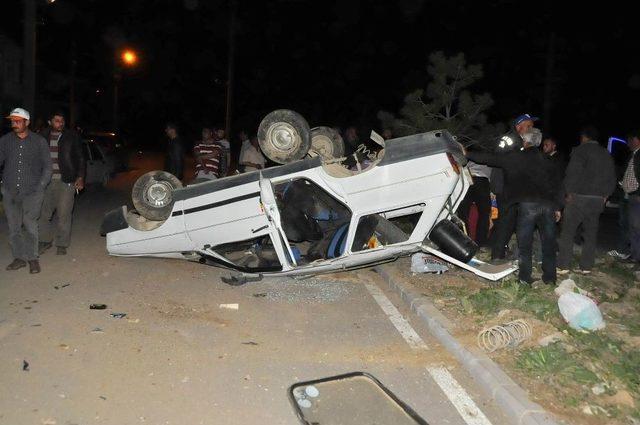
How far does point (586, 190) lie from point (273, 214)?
13.5 feet

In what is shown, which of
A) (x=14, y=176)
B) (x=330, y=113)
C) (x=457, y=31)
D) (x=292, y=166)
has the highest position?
(x=457, y=31)

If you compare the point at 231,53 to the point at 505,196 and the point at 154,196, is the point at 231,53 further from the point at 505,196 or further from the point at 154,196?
the point at 505,196

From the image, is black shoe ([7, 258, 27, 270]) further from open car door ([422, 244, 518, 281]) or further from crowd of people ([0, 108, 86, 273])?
open car door ([422, 244, 518, 281])

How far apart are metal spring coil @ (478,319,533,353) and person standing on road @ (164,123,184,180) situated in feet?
20.5

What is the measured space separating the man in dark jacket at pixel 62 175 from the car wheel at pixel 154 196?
50.7 inches

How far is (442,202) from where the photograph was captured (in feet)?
19.0

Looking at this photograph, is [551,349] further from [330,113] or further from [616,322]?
[330,113]

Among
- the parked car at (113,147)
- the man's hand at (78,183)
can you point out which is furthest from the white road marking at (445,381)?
the parked car at (113,147)

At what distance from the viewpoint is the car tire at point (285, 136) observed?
6805 mm

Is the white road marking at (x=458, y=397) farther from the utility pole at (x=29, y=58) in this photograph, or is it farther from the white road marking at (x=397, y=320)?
the utility pole at (x=29, y=58)

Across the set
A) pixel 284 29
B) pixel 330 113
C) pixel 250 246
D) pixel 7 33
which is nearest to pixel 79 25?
pixel 7 33

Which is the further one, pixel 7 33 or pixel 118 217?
pixel 7 33

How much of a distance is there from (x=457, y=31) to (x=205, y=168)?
73.3ft

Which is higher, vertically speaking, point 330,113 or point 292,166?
point 292,166
